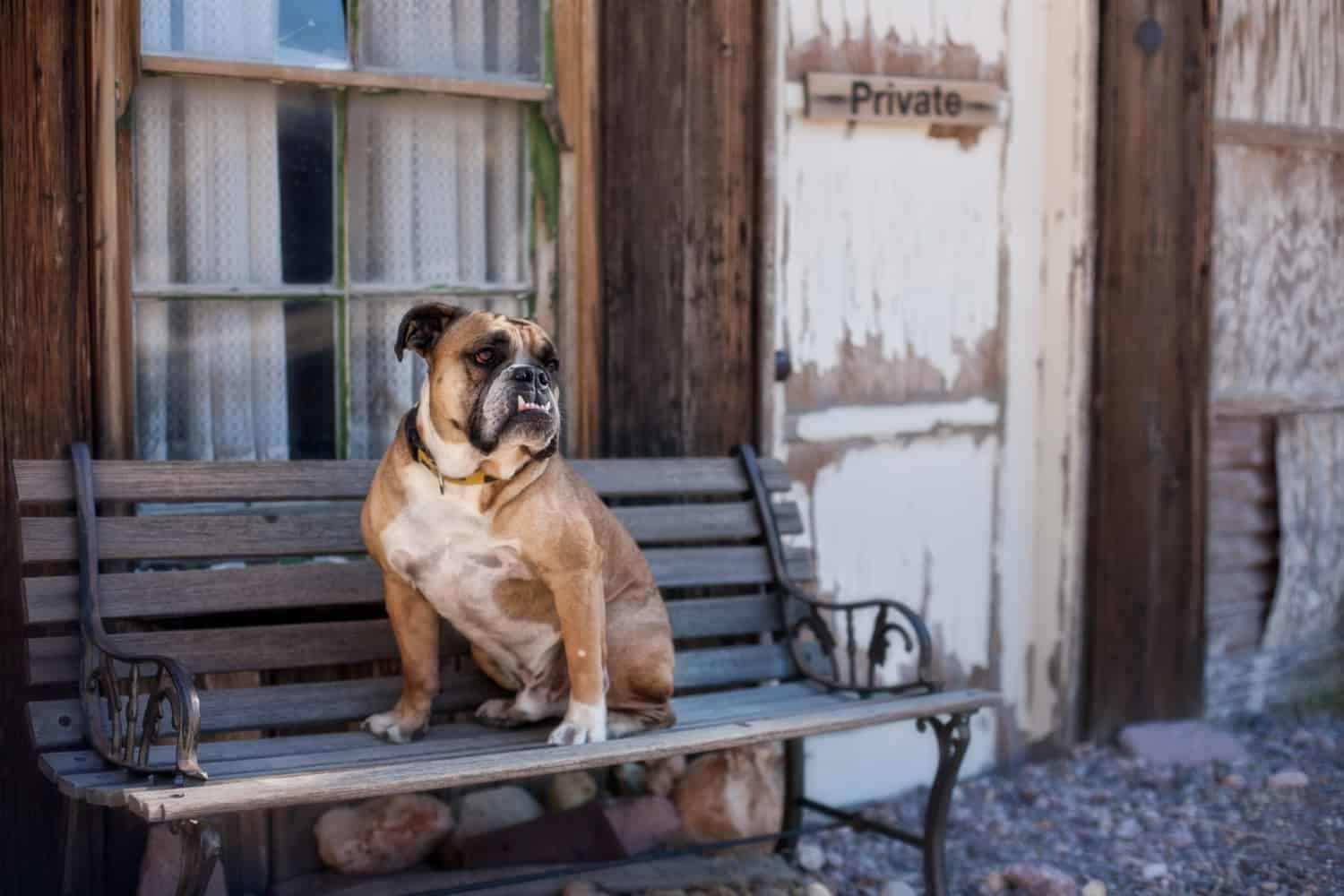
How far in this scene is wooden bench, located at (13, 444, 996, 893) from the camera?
337 cm

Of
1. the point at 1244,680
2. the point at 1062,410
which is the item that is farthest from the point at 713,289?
the point at 1244,680

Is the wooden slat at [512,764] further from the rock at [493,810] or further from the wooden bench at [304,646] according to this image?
the rock at [493,810]

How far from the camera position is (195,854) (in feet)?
10.5

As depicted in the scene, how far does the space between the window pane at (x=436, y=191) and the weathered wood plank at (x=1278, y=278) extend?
2921 millimetres

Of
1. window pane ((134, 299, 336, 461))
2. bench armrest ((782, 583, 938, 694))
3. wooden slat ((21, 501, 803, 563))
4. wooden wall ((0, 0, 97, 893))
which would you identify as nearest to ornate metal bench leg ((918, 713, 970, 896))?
bench armrest ((782, 583, 938, 694))

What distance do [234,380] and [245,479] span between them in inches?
15.3

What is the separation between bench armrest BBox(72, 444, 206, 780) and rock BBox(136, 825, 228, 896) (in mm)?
398

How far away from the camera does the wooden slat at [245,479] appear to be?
384 centimetres

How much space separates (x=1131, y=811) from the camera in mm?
5473

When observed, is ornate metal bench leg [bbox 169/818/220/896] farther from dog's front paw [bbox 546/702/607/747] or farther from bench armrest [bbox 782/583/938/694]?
bench armrest [bbox 782/583/938/694]

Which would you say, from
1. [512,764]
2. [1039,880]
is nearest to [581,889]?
[512,764]

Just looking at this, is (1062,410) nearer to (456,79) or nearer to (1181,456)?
(1181,456)

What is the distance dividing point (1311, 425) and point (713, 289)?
3.05m

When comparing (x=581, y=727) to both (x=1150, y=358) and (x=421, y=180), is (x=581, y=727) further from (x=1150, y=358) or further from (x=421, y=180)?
(x=1150, y=358)
